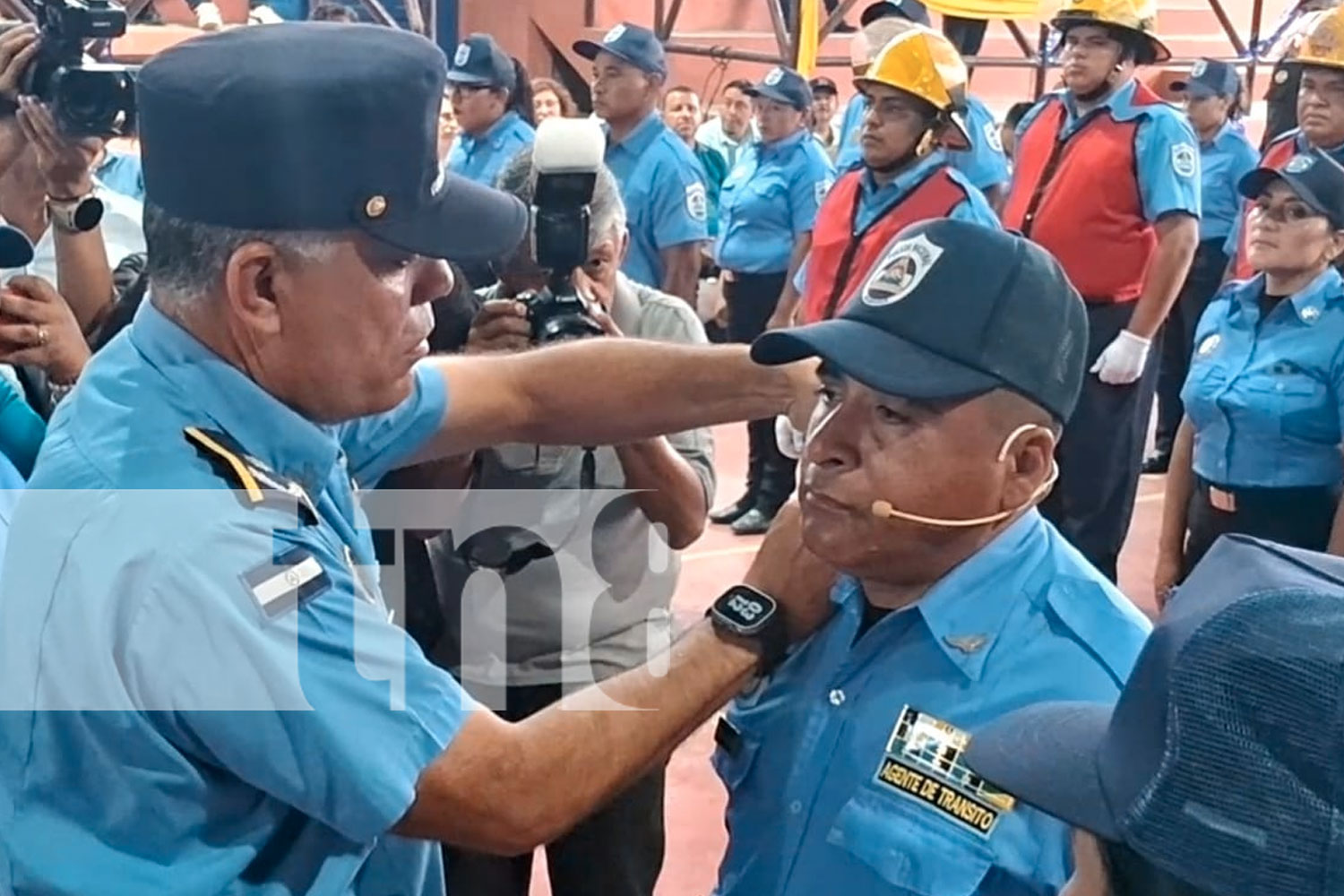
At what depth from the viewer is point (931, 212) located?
4.28m

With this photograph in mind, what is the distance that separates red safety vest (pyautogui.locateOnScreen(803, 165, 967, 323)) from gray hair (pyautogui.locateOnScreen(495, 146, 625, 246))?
1.71m

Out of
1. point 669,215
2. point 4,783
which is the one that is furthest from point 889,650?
point 669,215

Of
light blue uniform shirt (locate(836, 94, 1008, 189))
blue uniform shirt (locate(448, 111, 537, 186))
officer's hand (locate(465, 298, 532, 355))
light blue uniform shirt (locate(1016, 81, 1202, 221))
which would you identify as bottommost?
blue uniform shirt (locate(448, 111, 537, 186))

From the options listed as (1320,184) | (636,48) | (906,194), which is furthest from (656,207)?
(1320,184)

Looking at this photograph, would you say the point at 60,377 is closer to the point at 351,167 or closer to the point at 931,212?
the point at 351,167

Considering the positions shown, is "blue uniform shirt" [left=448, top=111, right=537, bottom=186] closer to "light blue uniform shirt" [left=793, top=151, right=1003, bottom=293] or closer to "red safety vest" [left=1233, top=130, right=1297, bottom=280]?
"light blue uniform shirt" [left=793, top=151, right=1003, bottom=293]

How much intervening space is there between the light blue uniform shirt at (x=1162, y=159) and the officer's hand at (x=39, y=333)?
3.22m

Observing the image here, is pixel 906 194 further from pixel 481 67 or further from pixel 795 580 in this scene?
pixel 795 580

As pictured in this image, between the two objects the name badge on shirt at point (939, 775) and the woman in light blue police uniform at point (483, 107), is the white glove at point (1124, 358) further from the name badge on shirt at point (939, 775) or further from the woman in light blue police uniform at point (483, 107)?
the name badge on shirt at point (939, 775)

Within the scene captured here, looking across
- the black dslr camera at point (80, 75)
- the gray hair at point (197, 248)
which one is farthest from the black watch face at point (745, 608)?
the black dslr camera at point (80, 75)

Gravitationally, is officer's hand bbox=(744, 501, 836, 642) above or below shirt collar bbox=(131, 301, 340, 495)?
below

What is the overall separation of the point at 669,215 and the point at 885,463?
374 cm

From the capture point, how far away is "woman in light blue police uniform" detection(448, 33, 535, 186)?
5.61 meters

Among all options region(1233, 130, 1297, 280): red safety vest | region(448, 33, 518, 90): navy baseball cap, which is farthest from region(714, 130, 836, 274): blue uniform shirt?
region(1233, 130, 1297, 280): red safety vest
